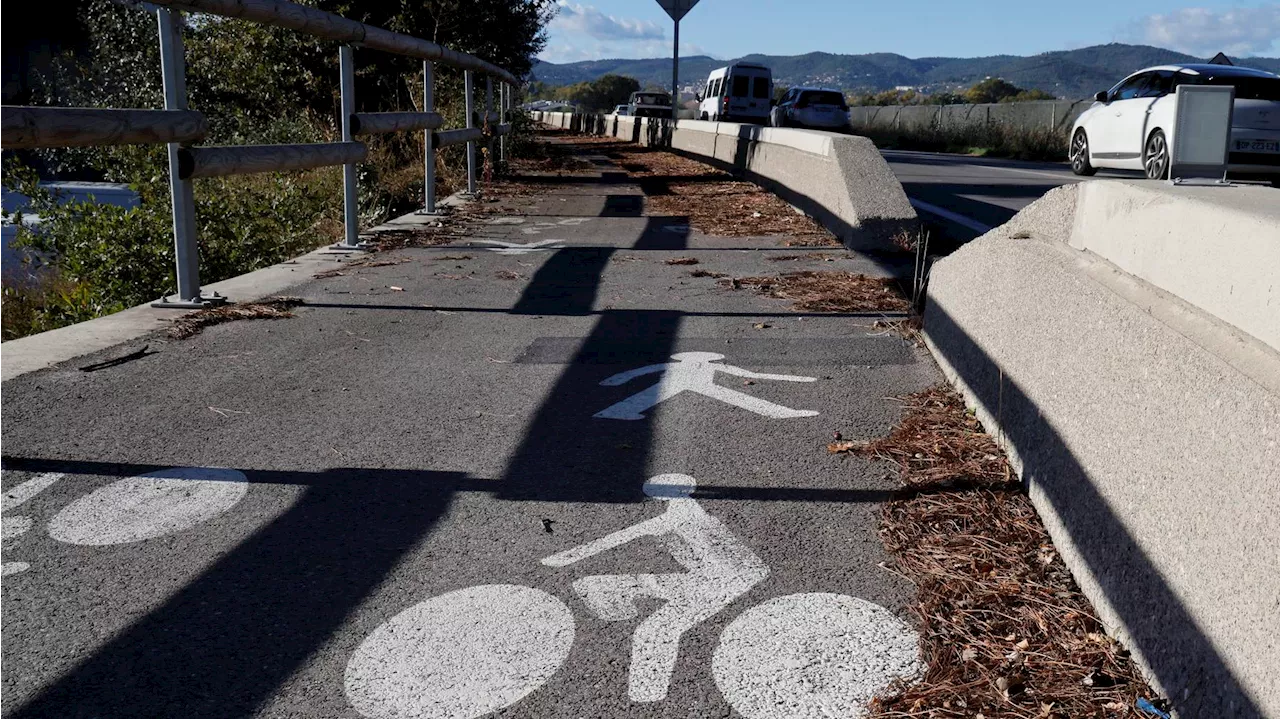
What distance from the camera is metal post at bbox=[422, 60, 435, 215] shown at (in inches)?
395

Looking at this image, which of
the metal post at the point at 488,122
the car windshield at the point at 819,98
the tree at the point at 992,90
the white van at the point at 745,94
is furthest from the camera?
the tree at the point at 992,90

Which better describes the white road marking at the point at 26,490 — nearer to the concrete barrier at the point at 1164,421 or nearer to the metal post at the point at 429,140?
the concrete barrier at the point at 1164,421

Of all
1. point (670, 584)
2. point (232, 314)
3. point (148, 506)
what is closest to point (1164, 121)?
point (232, 314)

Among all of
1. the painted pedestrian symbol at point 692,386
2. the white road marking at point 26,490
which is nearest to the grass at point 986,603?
the painted pedestrian symbol at point 692,386

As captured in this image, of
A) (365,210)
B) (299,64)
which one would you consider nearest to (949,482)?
(365,210)

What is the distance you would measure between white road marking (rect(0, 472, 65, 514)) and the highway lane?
23.1ft

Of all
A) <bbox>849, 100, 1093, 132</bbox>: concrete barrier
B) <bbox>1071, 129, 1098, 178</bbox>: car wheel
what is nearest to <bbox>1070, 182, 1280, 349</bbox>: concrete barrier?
<bbox>1071, 129, 1098, 178</bbox>: car wheel

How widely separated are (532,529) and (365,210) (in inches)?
312

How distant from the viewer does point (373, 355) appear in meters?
4.98

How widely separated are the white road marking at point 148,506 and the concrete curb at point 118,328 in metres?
1.42

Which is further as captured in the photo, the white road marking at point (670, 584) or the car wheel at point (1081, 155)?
the car wheel at point (1081, 155)

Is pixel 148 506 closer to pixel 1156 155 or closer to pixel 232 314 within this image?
pixel 232 314

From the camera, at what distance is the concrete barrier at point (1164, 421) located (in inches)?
76.0

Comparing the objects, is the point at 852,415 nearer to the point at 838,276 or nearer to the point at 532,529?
the point at 532,529
